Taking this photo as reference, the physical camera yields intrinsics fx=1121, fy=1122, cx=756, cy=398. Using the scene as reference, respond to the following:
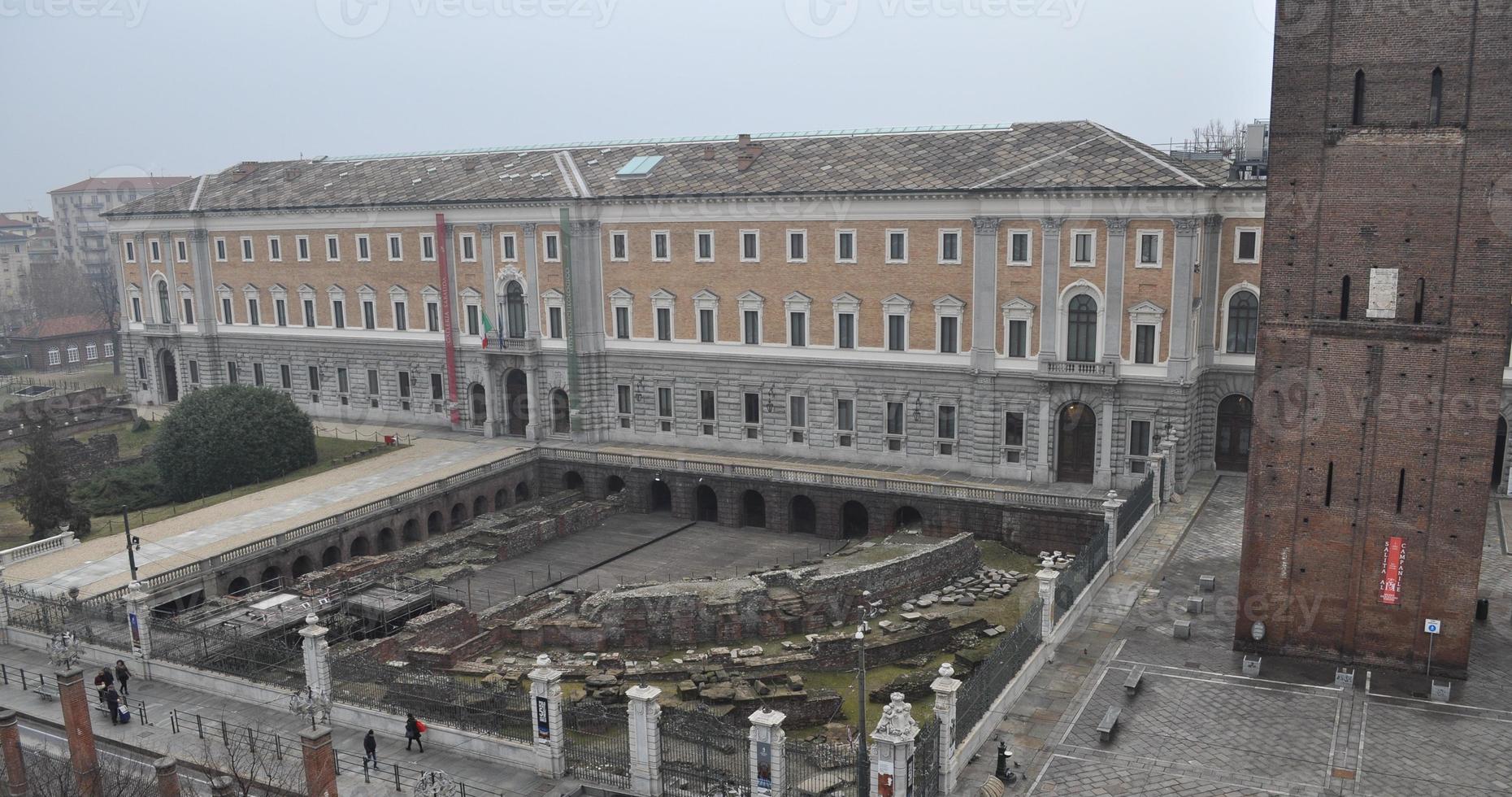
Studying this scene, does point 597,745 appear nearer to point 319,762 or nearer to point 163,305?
point 319,762

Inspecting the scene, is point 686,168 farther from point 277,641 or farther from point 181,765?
point 181,765

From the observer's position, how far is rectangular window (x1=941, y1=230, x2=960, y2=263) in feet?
166

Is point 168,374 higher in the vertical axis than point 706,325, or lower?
lower

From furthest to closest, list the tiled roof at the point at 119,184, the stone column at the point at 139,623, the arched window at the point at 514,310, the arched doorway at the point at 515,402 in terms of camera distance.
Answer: the tiled roof at the point at 119,184 < the arched doorway at the point at 515,402 < the arched window at the point at 514,310 < the stone column at the point at 139,623

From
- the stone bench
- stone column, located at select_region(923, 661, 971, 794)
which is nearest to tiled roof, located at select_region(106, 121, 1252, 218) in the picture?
the stone bench

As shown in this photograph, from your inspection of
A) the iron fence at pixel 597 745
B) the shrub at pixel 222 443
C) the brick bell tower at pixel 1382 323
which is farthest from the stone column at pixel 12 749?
the shrub at pixel 222 443

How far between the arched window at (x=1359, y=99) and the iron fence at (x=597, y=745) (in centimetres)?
2317

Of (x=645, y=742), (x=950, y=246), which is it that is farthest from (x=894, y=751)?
(x=950, y=246)

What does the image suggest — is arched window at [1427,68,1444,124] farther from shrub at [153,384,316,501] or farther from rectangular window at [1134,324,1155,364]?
shrub at [153,384,316,501]

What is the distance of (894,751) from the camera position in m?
22.8

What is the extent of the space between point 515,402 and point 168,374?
30122 mm

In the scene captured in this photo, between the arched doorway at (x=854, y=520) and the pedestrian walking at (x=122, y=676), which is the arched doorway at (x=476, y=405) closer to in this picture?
the arched doorway at (x=854, y=520)

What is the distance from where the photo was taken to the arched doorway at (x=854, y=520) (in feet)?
168

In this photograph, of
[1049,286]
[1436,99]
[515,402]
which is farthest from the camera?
[515,402]
